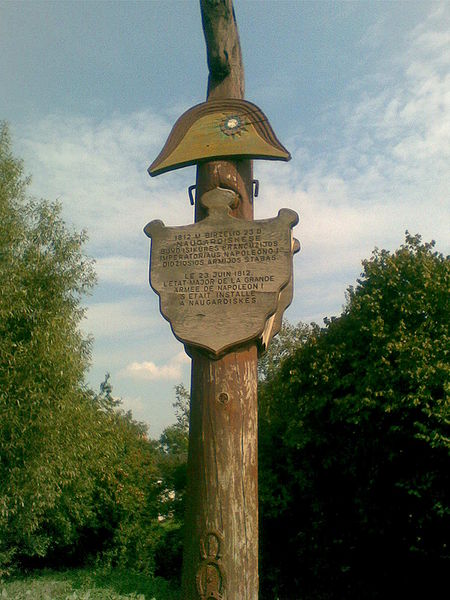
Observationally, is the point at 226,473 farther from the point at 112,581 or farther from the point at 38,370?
the point at 112,581

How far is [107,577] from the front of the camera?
20.6 m

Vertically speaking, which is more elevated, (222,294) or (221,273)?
(221,273)

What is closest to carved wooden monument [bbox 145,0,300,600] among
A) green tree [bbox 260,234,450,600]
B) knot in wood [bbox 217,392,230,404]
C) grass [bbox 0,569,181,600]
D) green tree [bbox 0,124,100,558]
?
knot in wood [bbox 217,392,230,404]

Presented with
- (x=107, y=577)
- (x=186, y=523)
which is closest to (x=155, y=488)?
(x=107, y=577)

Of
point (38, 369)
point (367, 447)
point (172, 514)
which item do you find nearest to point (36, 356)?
point (38, 369)

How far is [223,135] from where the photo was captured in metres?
4.81

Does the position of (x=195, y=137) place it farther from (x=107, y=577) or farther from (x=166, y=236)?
(x=107, y=577)

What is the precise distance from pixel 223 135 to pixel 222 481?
8.42 feet

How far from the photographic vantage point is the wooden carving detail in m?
3.86

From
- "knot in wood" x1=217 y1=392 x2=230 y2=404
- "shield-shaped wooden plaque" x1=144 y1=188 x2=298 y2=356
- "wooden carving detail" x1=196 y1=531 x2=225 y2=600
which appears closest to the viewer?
"wooden carving detail" x1=196 y1=531 x2=225 y2=600

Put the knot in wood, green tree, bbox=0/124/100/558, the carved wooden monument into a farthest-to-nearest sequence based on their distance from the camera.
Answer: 1. green tree, bbox=0/124/100/558
2. the knot in wood
3. the carved wooden monument

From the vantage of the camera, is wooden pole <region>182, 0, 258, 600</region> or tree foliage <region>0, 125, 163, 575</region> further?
tree foliage <region>0, 125, 163, 575</region>

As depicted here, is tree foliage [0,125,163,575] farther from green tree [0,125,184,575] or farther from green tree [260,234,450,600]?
green tree [260,234,450,600]

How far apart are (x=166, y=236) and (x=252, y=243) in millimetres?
668
